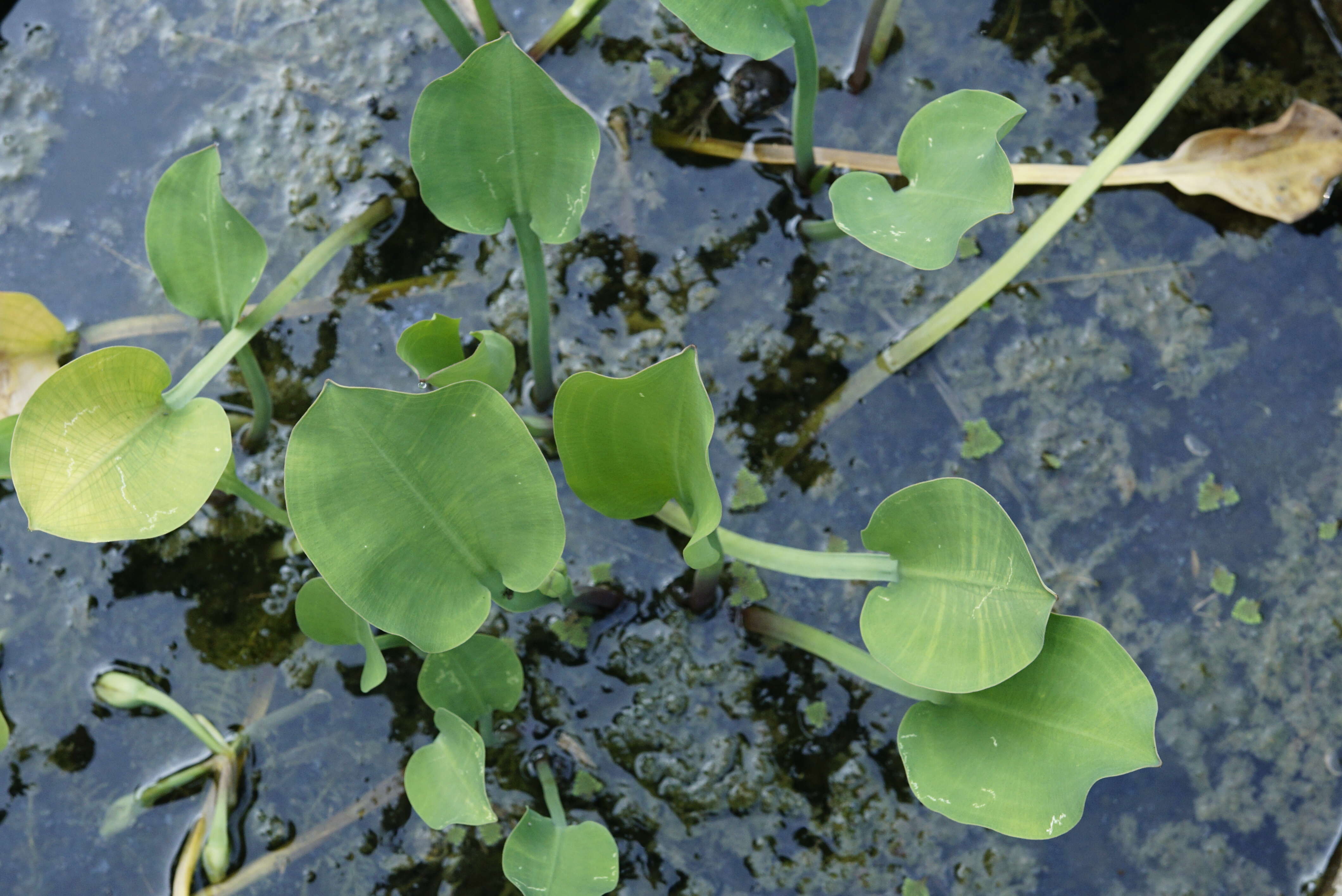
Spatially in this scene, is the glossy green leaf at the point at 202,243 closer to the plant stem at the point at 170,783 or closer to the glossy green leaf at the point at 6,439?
the glossy green leaf at the point at 6,439

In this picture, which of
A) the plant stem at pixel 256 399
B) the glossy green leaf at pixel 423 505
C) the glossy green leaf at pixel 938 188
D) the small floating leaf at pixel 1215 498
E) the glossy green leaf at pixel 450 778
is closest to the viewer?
the glossy green leaf at pixel 423 505

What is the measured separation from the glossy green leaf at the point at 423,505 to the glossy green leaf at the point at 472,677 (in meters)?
0.11

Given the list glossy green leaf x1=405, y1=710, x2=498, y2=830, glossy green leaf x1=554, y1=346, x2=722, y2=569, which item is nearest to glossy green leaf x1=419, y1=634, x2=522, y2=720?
glossy green leaf x1=405, y1=710, x2=498, y2=830

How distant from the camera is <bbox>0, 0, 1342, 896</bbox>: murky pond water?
107 cm

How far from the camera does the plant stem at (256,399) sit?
1.05 metres

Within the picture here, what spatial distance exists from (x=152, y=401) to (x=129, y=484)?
0.10m

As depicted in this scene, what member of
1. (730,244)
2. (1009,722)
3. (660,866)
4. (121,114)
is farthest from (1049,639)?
(121,114)

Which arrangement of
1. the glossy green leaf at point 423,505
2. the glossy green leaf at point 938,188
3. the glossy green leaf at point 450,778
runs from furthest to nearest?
the glossy green leaf at point 938,188
the glossy green leaf at point 450,778
the glossy green leaf at point 423,505

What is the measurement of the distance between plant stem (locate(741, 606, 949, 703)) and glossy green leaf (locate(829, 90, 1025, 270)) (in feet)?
1.30

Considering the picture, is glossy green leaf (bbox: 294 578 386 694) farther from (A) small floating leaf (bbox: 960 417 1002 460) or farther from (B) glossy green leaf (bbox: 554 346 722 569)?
(A) small floating leaf (bbox: 960 417 1002 460)

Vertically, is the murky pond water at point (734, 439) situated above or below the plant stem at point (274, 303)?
below

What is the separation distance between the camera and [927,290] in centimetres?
121

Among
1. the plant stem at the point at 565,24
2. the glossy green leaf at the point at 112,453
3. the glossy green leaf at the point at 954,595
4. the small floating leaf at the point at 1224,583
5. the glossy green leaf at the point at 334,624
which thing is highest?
the glossy green leaf at the point at 112,453

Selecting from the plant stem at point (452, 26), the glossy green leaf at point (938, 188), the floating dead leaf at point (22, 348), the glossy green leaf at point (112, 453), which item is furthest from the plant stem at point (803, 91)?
the floating dead leaf at point (22, 348)
